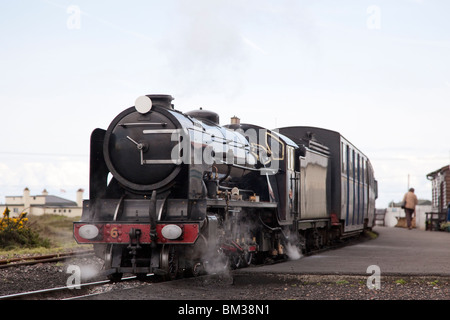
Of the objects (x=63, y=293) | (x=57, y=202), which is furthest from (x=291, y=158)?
(x=57, y=202)

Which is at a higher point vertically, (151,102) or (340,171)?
(151,102)

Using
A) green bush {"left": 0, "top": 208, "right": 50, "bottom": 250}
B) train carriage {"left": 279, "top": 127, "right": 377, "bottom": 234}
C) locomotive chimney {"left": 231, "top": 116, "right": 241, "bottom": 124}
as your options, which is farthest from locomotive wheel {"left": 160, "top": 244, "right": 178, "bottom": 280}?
green bush {"left": 0, "top": 208, "right": 50, "bottom": 250}

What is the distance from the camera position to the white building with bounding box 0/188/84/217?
178 feet

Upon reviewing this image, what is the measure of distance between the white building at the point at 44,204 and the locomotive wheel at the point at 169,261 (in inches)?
1814

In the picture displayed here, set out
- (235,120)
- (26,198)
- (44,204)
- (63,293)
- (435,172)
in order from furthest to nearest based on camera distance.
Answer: (44,204) → (26,198) → (435,172) → (235,120) → (63,293)

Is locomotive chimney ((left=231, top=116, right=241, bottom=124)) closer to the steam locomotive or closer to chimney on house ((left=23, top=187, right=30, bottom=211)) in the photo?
the steam locomotive

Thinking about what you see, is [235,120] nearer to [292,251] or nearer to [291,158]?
[291,158]

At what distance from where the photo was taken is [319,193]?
1594cm

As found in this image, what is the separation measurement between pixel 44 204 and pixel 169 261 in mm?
51907

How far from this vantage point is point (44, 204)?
57.5 metres

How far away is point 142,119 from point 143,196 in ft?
4.03
